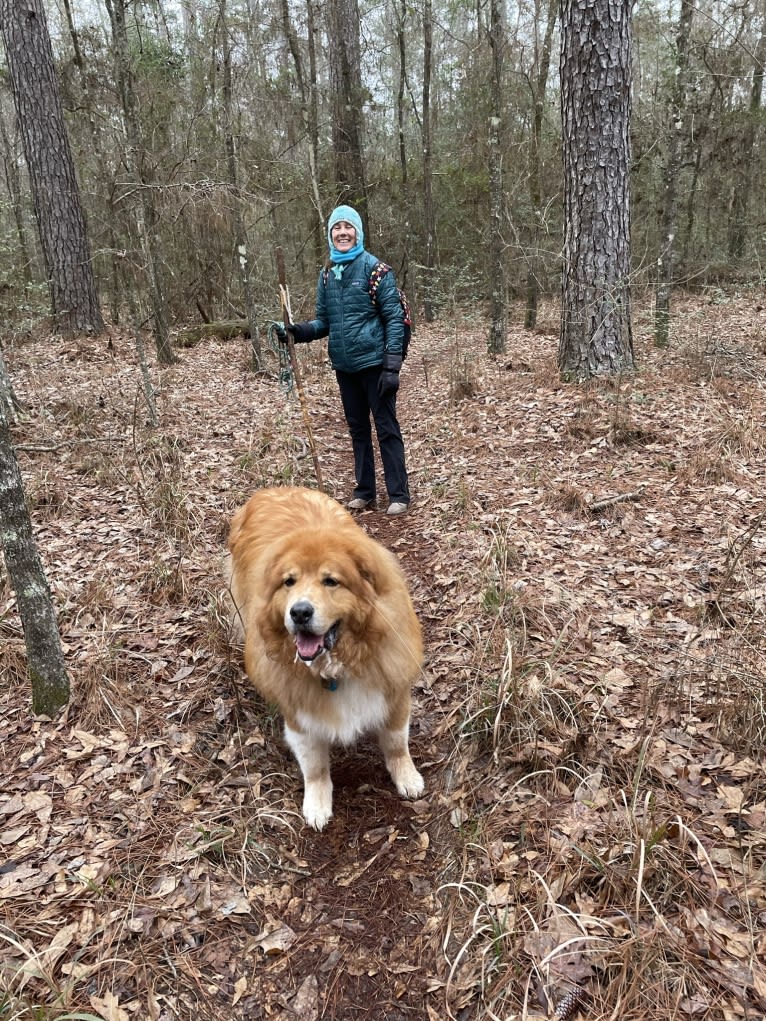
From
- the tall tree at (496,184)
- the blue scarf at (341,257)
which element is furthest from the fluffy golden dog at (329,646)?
the tall tree at (496,184)

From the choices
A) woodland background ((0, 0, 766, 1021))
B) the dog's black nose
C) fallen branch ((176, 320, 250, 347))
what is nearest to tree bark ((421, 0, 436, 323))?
fallen branch ((176, 320, 250, 347))

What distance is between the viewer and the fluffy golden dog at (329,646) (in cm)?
283

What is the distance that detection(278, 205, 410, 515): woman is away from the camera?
574 centimetres

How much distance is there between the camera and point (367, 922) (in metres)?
2.65

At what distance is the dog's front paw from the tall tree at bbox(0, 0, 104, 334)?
10.4m

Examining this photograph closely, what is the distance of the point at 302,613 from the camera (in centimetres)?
268

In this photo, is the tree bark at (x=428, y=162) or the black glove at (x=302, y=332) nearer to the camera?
the black glove at (x=302, y=332)

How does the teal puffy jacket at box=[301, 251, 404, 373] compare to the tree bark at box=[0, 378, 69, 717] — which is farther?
the teal puffy jacket at box=[301, 251, 404, 373]

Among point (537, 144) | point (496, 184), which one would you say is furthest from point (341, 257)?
point (537, 144)

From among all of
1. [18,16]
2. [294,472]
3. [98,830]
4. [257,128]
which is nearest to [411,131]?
[257,128]

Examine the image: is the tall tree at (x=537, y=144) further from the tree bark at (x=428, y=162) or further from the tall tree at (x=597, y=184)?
the tall tree at (x=597, y=184)

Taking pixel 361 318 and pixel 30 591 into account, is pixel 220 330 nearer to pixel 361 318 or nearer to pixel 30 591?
pixel 361 318

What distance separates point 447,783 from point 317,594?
4.46 ft

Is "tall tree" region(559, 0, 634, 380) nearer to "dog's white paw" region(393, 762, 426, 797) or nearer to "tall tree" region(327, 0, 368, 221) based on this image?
"dog's white paw" region(393, 762, 426, 797)
